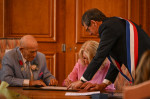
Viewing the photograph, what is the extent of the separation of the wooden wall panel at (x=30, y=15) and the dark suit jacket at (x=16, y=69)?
3.82ft

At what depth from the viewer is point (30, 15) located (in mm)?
4254

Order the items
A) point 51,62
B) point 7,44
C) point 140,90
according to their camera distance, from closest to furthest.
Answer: point 140,90 < point 7,44 < point 51,62

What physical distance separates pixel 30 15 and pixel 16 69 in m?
1.52

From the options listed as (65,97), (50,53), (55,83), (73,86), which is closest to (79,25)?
(50,53)

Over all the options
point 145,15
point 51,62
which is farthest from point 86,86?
point 145,15

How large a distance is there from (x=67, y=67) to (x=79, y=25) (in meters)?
0.69

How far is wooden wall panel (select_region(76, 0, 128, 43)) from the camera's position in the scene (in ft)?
13.9

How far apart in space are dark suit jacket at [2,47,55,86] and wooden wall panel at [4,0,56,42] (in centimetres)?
116

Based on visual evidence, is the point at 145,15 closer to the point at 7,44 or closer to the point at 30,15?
the point at 30,15

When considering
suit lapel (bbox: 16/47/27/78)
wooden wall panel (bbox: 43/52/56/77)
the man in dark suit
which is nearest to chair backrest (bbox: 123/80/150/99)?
the man in dark suit

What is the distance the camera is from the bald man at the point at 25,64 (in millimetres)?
2913

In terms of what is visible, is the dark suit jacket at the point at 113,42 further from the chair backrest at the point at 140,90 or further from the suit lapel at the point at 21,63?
the chair backrest at the point at 140,90

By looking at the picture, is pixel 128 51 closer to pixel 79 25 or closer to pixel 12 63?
pixel 12 63

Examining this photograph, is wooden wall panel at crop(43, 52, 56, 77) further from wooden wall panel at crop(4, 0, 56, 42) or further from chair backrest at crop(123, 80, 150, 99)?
chair backrest at crop(123, 80, 150, 99)
